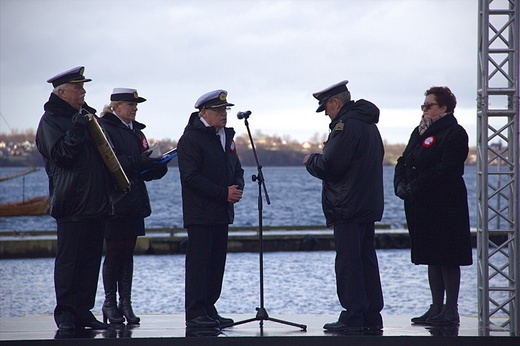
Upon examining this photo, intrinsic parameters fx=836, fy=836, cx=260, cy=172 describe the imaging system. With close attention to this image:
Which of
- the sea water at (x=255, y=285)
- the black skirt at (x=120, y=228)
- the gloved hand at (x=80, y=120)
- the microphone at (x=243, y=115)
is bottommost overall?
the sea water at (x=255, y=285)

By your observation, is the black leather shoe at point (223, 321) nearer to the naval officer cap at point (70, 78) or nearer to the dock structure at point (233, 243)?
the naval officer cap at point (70, 78)

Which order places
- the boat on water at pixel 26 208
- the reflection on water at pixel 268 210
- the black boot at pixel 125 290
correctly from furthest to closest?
1. the boat on water at pixel 26 208
2. the reflection on water at pixel 268 210
3. the black boot at pixel 125 290

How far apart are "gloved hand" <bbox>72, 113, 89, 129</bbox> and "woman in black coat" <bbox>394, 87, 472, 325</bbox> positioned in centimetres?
250

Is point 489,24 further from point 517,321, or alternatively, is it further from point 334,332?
point 334,332

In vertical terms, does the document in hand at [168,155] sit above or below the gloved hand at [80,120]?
below

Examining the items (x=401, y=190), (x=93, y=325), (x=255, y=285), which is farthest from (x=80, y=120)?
(x=255, y=285)

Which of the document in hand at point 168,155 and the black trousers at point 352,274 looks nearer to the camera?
the black trousers at point 352,274

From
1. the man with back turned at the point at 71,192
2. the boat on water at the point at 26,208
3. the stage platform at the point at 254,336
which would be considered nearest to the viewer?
the stage platform at the point at 254,336

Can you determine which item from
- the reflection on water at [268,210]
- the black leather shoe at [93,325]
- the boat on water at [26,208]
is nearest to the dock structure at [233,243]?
the reflection on water at [268,210]

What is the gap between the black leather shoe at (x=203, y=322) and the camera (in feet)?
20.3

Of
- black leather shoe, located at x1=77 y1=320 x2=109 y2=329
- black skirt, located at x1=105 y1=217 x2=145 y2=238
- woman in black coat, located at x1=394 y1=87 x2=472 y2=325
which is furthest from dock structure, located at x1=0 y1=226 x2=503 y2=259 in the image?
woman in black coat, located at x1=394 y1=87 x2=472 y2=325

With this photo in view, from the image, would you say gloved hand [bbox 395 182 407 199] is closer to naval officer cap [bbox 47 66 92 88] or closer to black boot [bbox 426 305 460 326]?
black boot [bbox 426 305 460 326]

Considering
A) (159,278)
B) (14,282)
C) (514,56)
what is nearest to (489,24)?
(514,56)

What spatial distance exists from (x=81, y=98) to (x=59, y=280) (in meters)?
1.33
